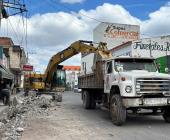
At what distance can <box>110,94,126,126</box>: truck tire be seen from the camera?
15141mm

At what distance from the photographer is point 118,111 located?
600 inches

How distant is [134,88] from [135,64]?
2168 millimetres

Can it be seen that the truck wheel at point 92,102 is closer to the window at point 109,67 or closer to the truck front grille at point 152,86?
the window at point 109,67

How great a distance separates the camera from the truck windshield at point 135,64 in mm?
16638

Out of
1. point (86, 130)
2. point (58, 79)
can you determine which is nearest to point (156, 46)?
point (58, 79)

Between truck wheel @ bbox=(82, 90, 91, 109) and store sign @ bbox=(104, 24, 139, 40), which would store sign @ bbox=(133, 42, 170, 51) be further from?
truck wheel @ bbox=(82, 90, 91, 109)

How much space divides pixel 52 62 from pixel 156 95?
15.6 metres

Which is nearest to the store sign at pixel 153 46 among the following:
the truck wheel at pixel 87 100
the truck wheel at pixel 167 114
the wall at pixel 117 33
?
the wall at pixel 117 33

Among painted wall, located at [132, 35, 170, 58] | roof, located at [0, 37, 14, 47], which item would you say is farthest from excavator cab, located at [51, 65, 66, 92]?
roof, located at [0, 37, 14, 47]

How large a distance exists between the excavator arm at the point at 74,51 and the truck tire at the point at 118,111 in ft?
17.6

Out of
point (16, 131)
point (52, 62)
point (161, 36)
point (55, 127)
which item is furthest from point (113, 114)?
point (161, 36)

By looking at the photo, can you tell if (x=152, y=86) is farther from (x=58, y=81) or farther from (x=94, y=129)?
(x=58, y=81)

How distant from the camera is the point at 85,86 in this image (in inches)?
919

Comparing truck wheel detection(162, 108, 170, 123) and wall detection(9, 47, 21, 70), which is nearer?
truck wheel detection(162, 108, 170, 123)
